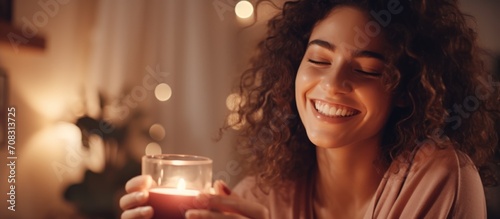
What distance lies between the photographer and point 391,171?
105 cm

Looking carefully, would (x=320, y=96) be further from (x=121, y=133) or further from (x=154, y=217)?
(x=121, y=133)

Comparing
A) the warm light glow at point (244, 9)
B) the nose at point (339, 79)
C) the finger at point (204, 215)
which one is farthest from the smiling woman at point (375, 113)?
the warm light glow at point (244, 9)

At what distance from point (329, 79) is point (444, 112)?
0.26 meters

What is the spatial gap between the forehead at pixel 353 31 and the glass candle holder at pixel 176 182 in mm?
396

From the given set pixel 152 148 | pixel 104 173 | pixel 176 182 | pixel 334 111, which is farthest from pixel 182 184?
pixel 152 148

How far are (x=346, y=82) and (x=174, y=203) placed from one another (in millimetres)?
426

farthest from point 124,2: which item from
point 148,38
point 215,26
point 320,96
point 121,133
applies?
point 320,96

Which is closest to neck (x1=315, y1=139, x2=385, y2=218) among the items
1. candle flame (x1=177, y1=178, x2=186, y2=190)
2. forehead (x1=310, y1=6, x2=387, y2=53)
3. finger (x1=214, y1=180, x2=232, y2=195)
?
forehead (x1=310, y1=6, x2=387, y2=53)

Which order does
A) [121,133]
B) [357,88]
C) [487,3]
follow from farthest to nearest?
[121,133], [487,3], [357,88]

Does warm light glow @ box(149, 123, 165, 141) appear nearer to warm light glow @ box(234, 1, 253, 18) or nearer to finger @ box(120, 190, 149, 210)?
warm light glow @ box(234, 1, 253, 18)

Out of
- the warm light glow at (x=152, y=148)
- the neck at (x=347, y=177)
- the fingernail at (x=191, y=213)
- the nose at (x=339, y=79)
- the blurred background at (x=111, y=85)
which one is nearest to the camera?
the fingernail at (x=191, y=213)

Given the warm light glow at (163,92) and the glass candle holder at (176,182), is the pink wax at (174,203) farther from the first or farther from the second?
the warm light glow at (163,92)

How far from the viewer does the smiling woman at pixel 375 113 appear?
3.21ft

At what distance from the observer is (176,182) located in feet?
2.48
